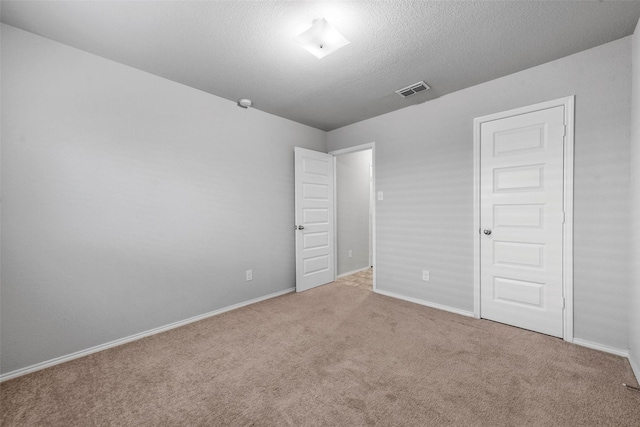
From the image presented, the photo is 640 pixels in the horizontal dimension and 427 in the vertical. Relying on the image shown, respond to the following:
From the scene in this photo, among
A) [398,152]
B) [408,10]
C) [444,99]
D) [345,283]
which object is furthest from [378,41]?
[345,283]

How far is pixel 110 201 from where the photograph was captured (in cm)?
226

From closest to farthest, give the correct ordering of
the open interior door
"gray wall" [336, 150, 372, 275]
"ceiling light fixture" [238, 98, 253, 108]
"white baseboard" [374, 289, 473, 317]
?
"white baseboard" [374, 289, 473, 317] → "ceiling light fixture" [238, 98, 253, 108] → the open interior door → "gray wall" [336, 150, 372, 275]

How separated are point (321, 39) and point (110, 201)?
7.23 ft

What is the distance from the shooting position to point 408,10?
1730 mm

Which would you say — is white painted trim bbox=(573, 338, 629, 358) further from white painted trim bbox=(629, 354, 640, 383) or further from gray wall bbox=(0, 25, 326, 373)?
gray wall bbox=(0, 25, 326, 373)

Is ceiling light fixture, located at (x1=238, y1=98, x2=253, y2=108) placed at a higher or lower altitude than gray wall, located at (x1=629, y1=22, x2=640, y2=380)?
higher

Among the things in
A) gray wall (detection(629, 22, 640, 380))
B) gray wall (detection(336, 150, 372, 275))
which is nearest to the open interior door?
gray wall (detection(336, 150, 372, 275))

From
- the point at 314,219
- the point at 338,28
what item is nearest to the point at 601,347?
the point at 314,219

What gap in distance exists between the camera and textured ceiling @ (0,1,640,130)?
171 centimetres

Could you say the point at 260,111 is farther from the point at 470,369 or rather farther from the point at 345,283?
the point at 470,369

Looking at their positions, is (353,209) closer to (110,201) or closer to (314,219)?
(314,219)

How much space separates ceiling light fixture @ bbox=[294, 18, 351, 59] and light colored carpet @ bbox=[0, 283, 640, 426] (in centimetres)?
241

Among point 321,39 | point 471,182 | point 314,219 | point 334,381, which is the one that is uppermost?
point 321,39

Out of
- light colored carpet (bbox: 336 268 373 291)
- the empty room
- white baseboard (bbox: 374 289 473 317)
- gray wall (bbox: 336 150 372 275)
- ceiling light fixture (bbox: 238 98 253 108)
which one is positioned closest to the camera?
the empty room
